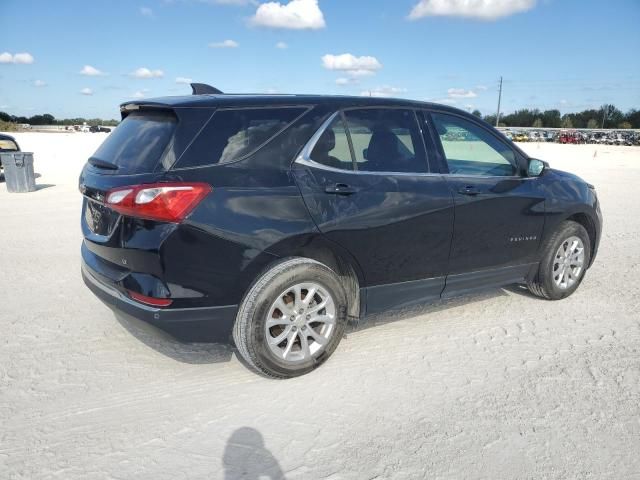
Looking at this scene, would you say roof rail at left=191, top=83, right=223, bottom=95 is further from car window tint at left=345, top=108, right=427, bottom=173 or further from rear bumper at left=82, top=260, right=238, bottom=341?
rear bumper at left=82, top=260, right=238, bottom=341

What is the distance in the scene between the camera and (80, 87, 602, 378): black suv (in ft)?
9.73

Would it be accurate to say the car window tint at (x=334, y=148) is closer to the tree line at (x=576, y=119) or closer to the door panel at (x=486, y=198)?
the door panel at (x=486, y=198)

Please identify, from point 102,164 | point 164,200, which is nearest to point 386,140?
point 164,200

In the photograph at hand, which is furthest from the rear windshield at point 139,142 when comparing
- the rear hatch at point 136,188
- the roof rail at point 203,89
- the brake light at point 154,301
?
the brake light at point 154,301

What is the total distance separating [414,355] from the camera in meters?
3.75

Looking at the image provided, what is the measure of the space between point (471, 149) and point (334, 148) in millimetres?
1296

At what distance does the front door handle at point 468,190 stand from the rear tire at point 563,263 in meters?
1.15

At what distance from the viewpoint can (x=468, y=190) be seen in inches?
158

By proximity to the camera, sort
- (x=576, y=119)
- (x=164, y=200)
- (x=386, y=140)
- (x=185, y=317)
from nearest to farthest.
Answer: (x=164, y=200) → (x=185, y=317) → (x=386, y=140) → (x=576, y=119)

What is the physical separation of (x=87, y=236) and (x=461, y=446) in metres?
2.66

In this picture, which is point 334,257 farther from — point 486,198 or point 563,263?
point 563,263

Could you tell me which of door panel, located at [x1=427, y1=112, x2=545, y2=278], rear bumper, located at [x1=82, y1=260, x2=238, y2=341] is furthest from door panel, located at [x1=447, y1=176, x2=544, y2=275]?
rear bumper, located at [x1=82, y1=260, x2=238, y2=341]

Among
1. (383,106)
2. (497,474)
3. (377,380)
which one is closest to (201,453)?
(377,380)

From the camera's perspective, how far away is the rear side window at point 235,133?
3045mm
